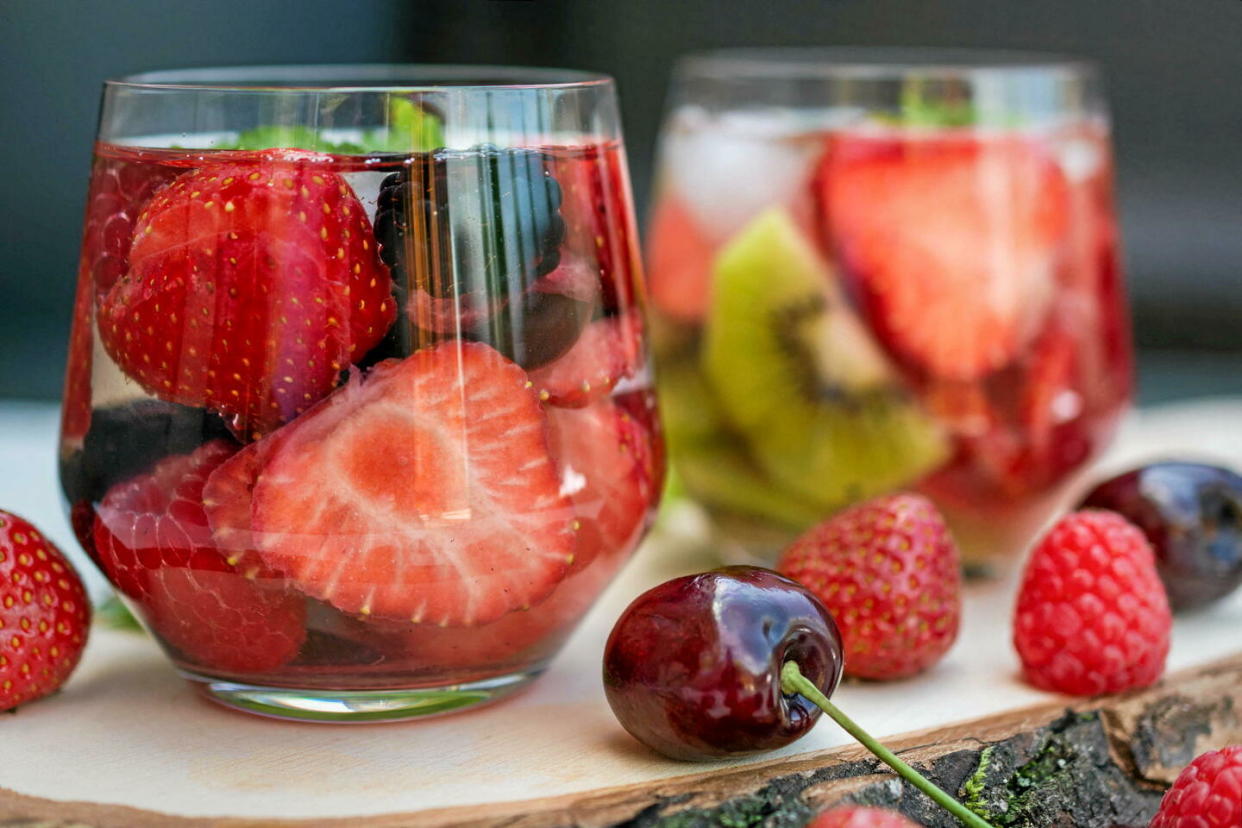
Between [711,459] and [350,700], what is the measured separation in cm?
47

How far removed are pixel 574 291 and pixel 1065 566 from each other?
392 millimetres

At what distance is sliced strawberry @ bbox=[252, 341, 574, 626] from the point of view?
80 centimetres

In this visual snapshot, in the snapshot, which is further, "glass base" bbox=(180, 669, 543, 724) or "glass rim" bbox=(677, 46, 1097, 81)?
"glass rim" bbox=(677, 46, 1097, 81)

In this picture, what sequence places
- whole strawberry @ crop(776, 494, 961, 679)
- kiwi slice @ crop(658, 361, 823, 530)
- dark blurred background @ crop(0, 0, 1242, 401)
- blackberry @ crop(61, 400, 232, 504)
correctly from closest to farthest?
blackberry @ crop(61, 400, 232, 504) < whole strawberry @ crop(776, 494, 961, 679) < kiwi slice @ crop(658, 361, 823, 530) < dark blurred background @ crop(0, 0, 1242, 401)

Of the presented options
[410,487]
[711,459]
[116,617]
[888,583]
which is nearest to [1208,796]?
[888,583]

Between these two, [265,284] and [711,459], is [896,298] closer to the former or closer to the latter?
[711,459]

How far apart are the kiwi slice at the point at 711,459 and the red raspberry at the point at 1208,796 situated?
46 centimetres

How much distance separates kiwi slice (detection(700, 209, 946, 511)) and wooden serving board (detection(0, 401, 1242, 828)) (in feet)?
0.57

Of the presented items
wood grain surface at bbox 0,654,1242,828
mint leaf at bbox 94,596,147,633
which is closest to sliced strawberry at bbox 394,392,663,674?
wood grain surface at bbox 0,654,1242,828

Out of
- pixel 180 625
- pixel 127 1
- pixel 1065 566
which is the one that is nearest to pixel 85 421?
pixel 180 625

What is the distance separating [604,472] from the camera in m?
0.90

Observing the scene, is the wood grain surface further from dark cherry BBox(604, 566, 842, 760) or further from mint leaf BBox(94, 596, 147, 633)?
mint leaf BBox(94, 596, 147, 633)

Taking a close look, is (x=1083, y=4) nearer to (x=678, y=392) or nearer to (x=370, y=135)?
(x=678, y=392)

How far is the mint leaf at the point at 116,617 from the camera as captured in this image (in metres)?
1.11
